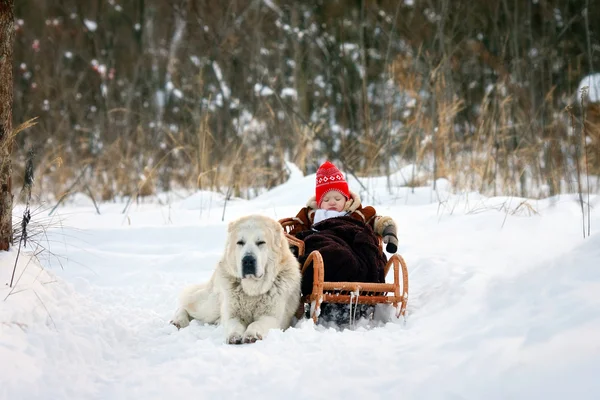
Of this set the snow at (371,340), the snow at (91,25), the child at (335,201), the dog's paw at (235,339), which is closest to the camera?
the snow at (371,340)

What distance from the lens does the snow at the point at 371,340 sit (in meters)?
2.09

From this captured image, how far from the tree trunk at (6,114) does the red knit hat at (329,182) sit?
→ 2058mm

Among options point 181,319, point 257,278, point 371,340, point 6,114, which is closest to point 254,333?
point 257,278

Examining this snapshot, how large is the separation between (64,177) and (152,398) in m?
7.73

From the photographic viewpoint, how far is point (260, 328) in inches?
124

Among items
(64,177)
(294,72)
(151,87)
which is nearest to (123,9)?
(151,87)

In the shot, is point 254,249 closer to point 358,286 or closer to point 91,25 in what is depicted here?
point 358,286

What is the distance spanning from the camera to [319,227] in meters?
3.92

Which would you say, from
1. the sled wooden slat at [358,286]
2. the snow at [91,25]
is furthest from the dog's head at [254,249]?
the snow at [91,25]

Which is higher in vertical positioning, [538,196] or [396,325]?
[538,196]

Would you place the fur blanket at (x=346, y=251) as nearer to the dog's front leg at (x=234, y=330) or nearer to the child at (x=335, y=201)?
the child at (x=335, y=201)

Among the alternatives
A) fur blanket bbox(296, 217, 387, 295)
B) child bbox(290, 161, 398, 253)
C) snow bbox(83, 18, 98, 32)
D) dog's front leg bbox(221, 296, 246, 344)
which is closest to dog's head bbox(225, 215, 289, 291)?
dog's front leg bbox(221, 296, 246, 344)

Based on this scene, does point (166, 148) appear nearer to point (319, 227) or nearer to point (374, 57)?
point (374, 57)

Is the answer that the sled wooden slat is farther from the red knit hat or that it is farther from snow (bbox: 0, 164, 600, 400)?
the red knit hat
